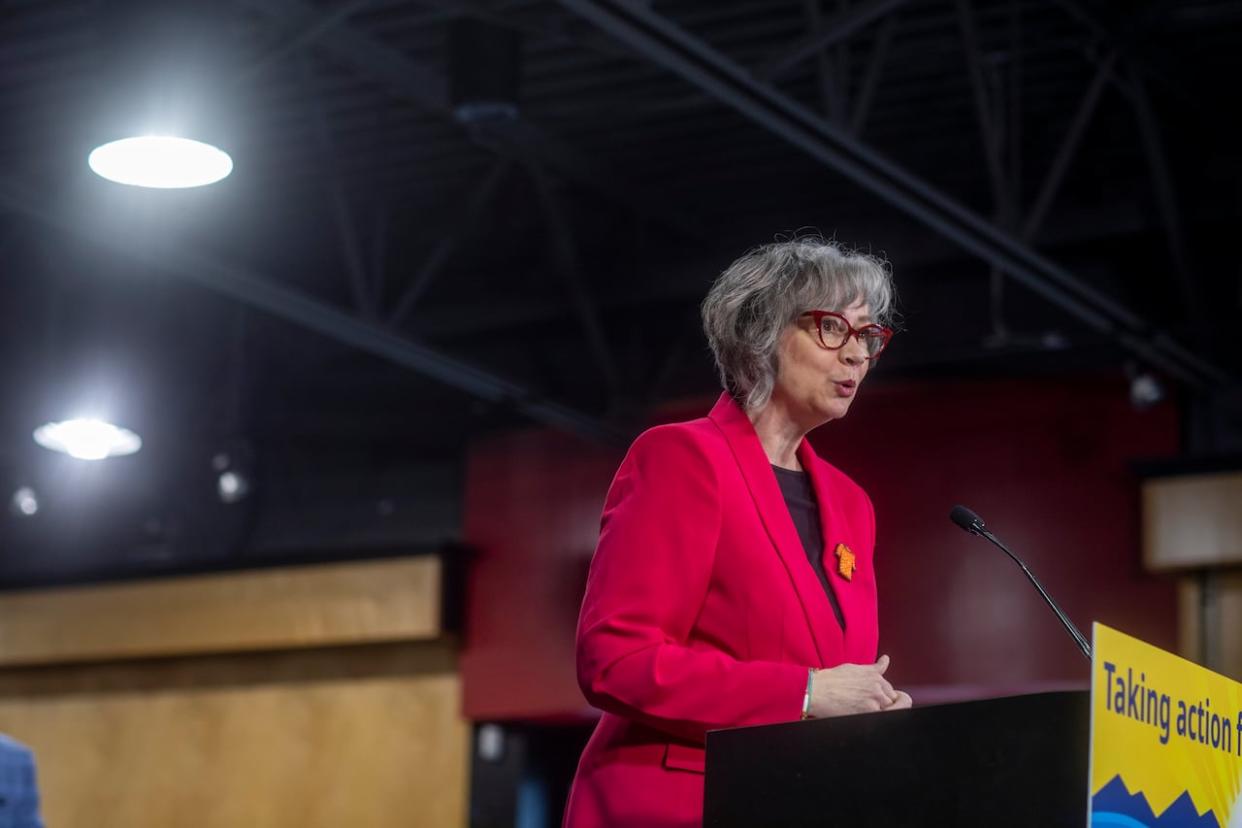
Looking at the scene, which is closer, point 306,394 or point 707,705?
point 707,705

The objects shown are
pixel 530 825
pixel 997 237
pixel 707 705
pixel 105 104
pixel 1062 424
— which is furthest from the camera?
pixel 530 825

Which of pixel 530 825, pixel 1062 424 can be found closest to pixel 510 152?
pixel 1062 424

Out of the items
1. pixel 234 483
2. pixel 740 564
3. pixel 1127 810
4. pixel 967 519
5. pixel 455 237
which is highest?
pixel 455 237

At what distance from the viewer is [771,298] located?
86.0 inches

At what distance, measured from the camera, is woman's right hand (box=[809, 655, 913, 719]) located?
189 centimetres

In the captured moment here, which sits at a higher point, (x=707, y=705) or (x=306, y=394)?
(x=306, y=394)

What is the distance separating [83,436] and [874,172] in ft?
14.1

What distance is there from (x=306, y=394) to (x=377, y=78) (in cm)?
383

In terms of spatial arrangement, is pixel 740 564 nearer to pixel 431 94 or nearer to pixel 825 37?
pixel 825 37

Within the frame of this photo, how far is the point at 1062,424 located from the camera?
25.0ft

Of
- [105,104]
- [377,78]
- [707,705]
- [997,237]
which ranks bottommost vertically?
[707,705]

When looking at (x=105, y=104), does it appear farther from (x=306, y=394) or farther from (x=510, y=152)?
(x=306, y=394)

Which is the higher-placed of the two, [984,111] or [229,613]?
[984,111]

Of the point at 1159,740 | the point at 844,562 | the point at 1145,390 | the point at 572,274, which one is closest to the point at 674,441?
the point at 844,562
